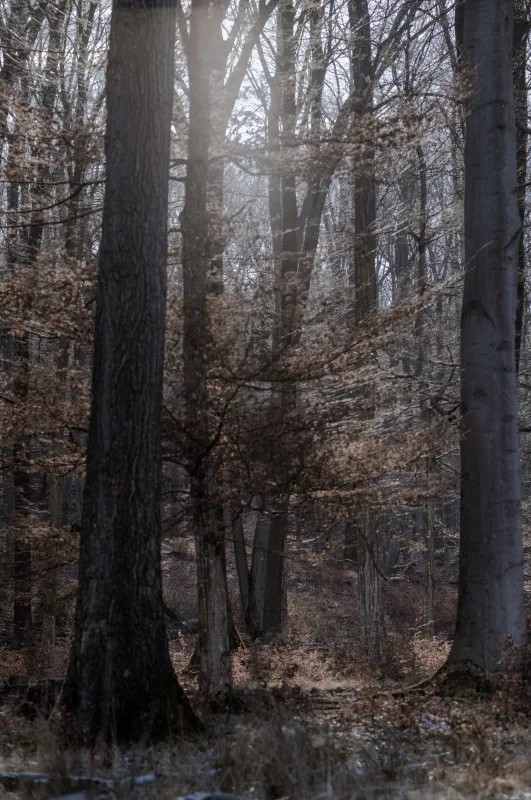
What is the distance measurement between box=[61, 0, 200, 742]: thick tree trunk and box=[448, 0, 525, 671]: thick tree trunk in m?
3.74

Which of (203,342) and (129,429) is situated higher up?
(203,342)

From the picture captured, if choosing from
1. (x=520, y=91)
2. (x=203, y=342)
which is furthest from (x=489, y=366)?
(x=520, y=91)

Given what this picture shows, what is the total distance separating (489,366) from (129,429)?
4.55 meters

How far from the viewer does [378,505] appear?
829 cm

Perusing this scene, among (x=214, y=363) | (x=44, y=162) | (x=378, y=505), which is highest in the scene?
(x=44, y=162)

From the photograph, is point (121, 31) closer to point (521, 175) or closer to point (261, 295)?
point (261, 295)

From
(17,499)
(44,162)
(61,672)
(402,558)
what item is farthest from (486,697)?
(402,558)

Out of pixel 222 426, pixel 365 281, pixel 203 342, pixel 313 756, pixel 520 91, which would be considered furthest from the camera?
pixel 520 91

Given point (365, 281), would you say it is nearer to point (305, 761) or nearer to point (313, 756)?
point (313, 756)

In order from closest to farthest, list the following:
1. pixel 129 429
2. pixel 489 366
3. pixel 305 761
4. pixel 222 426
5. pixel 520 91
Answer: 1. pixel 305 761
2. pixel 129 429
3. pixel 222 426
4. pixel 489 366
5. pixel 520 91

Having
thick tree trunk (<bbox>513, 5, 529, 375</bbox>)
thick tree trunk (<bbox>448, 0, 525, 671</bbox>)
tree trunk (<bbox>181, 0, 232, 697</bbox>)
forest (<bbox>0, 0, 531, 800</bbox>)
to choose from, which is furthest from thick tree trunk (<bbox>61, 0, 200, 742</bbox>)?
thick tree trunk (<bbox>513, 5, 529, 375</bbox>)

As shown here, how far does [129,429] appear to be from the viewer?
21.3 feet

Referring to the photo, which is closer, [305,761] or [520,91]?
[305,761]

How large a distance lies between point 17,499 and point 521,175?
1209 cm
